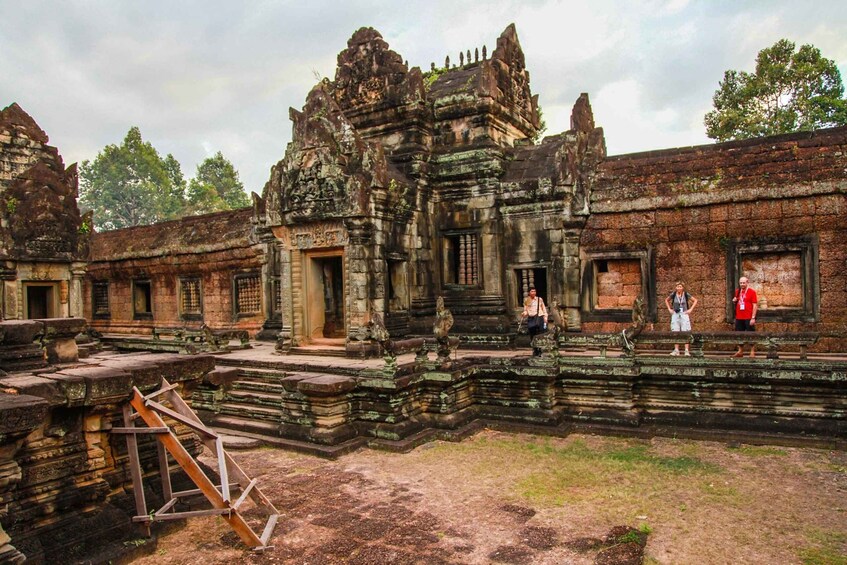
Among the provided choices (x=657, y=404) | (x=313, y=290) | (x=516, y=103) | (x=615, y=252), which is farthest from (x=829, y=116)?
(x=313, y=290)

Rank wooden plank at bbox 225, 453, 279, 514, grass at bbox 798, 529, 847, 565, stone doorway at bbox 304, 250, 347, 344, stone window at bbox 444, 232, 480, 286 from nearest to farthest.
Result: grass at bbox 798, 529, 847, 565
wooden plank at bbox 225, 453, 279, 514
stone doorway at bbox 304, 250, 347, 344
stone window at bbox 444, 232, 480, 286

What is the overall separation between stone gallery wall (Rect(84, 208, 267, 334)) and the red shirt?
32.7 ft

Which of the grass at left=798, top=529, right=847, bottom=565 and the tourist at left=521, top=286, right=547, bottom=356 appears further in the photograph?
the tourist at left=521, top=286, right=547, bottom=356

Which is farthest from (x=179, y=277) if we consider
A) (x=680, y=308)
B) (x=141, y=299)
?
(x=680, y=308)

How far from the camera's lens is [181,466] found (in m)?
4.83

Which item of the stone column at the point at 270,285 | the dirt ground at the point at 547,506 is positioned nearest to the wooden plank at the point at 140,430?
the dirt ground at the point at 547,506

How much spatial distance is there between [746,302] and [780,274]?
0.99 metres

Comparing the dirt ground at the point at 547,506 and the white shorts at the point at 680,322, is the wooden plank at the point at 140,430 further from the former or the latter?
the white shorts at the point at 680,322

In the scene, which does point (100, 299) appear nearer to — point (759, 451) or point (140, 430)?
point (140, 430)

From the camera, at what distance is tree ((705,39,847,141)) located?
23.1 metres

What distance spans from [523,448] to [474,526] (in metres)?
2.60

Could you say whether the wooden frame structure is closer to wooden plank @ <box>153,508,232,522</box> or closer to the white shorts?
wooden plank @ <box>153,508,232,522</box>

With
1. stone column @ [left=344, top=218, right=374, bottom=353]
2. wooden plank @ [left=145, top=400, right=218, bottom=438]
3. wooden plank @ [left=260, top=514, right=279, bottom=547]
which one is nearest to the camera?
wooden plank @ [left=145, top=400, right=218, bottom=438]

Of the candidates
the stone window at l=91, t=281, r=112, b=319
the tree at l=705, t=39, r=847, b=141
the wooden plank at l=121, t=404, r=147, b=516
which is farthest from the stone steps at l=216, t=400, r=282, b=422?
the tree at l=705, t=39, r=847, b=141
